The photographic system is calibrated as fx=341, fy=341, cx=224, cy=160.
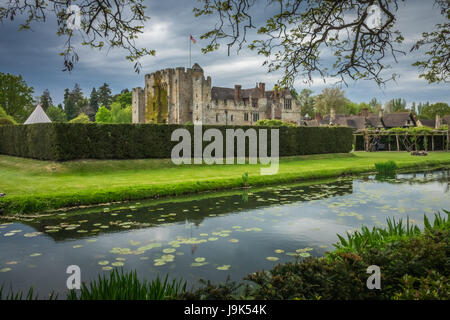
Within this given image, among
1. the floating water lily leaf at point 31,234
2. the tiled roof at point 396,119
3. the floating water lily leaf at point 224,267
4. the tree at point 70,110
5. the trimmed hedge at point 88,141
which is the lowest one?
the floating water lily leaf at point 224,267

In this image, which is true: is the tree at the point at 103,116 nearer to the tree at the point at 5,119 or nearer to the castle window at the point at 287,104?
the tree at the point at 5,119

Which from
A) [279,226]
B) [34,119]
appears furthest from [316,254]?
[34,119]

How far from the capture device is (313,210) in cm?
967

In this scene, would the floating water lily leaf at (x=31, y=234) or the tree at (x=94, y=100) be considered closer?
the floating water lily leaf at (x=31, y=234)

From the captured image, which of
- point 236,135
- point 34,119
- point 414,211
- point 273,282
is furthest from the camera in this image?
point 34,119

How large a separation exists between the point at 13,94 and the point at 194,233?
52.9 m

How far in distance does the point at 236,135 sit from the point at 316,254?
1773cm

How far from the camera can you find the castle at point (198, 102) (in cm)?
5506

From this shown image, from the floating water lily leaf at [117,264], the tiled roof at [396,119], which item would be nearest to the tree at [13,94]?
the floating water lily leaf at [117,264]

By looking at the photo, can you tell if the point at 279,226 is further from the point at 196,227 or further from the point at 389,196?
the point at 389,196

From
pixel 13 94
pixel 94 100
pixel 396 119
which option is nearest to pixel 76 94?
pixel 94 100

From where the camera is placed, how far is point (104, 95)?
91500 mm

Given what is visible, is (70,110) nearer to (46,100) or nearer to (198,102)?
(46,100)

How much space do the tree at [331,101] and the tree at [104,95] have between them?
54.5 meters
